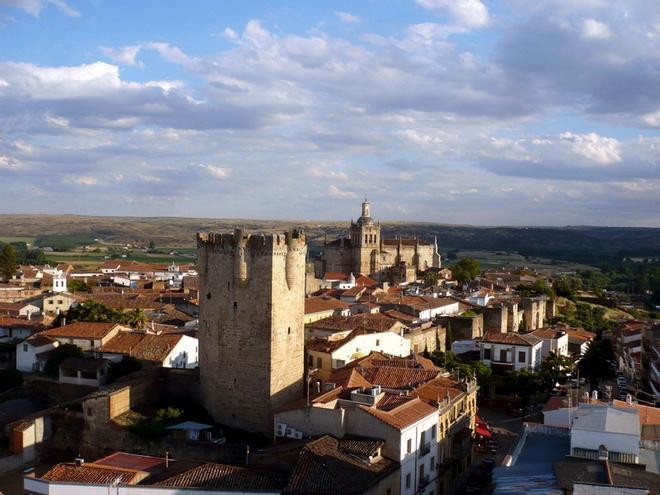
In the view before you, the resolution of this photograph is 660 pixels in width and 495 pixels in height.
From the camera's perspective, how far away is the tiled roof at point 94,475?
58.8ft

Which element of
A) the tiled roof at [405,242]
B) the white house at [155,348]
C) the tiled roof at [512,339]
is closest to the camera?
the white house at [155,348]

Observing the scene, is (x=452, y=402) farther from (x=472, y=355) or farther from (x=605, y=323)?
(x=605, y=323)

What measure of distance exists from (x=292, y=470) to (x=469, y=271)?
56.2 metres

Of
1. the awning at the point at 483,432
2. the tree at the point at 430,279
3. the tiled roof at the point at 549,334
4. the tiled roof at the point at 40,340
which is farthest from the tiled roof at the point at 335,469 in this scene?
the tree at the point at 430,279

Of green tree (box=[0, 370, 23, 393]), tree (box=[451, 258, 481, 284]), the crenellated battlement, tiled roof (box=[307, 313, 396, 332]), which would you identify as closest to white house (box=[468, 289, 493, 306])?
tiled roof (box=[307, 313, 396, 332])

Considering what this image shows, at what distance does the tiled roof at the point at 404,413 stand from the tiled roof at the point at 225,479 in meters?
3.48

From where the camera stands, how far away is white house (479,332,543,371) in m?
35.9

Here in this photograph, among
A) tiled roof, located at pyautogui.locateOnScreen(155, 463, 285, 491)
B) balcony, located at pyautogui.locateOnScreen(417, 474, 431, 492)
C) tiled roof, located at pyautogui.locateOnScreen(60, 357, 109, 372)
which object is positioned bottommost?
balcony, located at pyautogui.locateOnScreen(417, 474, 431, 492)

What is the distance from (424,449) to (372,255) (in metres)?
55.3

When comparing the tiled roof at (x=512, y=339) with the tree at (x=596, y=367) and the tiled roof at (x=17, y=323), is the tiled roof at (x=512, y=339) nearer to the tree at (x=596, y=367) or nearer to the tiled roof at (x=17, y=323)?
the tree at (x=596, y=367)

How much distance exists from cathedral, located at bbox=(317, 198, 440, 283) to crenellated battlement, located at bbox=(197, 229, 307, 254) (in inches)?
1875

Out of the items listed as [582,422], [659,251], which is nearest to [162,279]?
[582,422]

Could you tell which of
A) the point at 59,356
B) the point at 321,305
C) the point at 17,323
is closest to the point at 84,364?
the point at 59,356

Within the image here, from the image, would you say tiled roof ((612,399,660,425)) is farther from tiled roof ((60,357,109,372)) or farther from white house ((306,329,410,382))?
tiled roof ((60,357,109,372))
